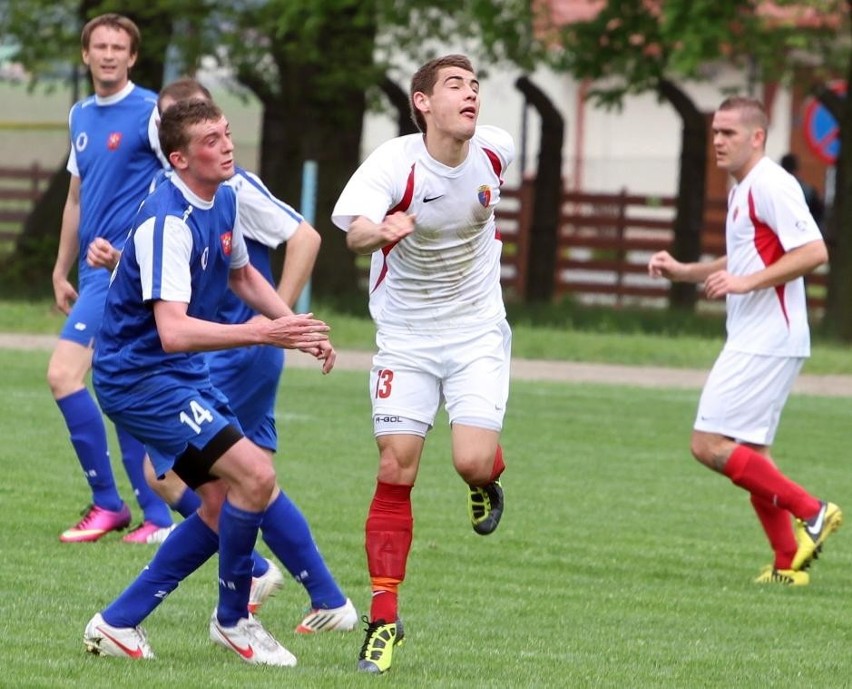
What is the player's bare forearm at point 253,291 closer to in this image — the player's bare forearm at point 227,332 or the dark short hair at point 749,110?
the player's bare forearm at point 227,332

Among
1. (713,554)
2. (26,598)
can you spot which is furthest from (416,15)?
(26,598)

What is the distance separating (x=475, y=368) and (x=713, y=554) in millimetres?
2982

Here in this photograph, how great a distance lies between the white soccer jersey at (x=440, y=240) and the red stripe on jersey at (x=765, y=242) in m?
2.02

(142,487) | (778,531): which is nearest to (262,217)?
(142,487)

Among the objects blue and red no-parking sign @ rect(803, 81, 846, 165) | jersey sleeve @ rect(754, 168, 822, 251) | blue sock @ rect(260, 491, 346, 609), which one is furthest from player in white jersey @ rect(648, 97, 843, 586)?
blue and red no-parking sign @ rect(803, 81, 846, 165)

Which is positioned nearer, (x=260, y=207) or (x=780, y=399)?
(x=260, y=207)

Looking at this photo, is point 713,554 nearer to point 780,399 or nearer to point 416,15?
point 780,399

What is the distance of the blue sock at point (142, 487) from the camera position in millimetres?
8828

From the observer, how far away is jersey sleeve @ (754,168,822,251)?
27.6 feet

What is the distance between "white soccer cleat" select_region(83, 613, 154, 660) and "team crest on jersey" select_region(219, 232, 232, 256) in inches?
49.0

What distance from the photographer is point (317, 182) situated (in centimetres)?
2536

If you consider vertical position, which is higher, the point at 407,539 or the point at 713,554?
the point at 407,539

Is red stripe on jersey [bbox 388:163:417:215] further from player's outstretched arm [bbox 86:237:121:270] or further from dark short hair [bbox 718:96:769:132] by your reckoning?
dark short hair [bbox 718:96:769:132]

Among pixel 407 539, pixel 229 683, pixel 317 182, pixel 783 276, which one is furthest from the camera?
pixel 317 182
